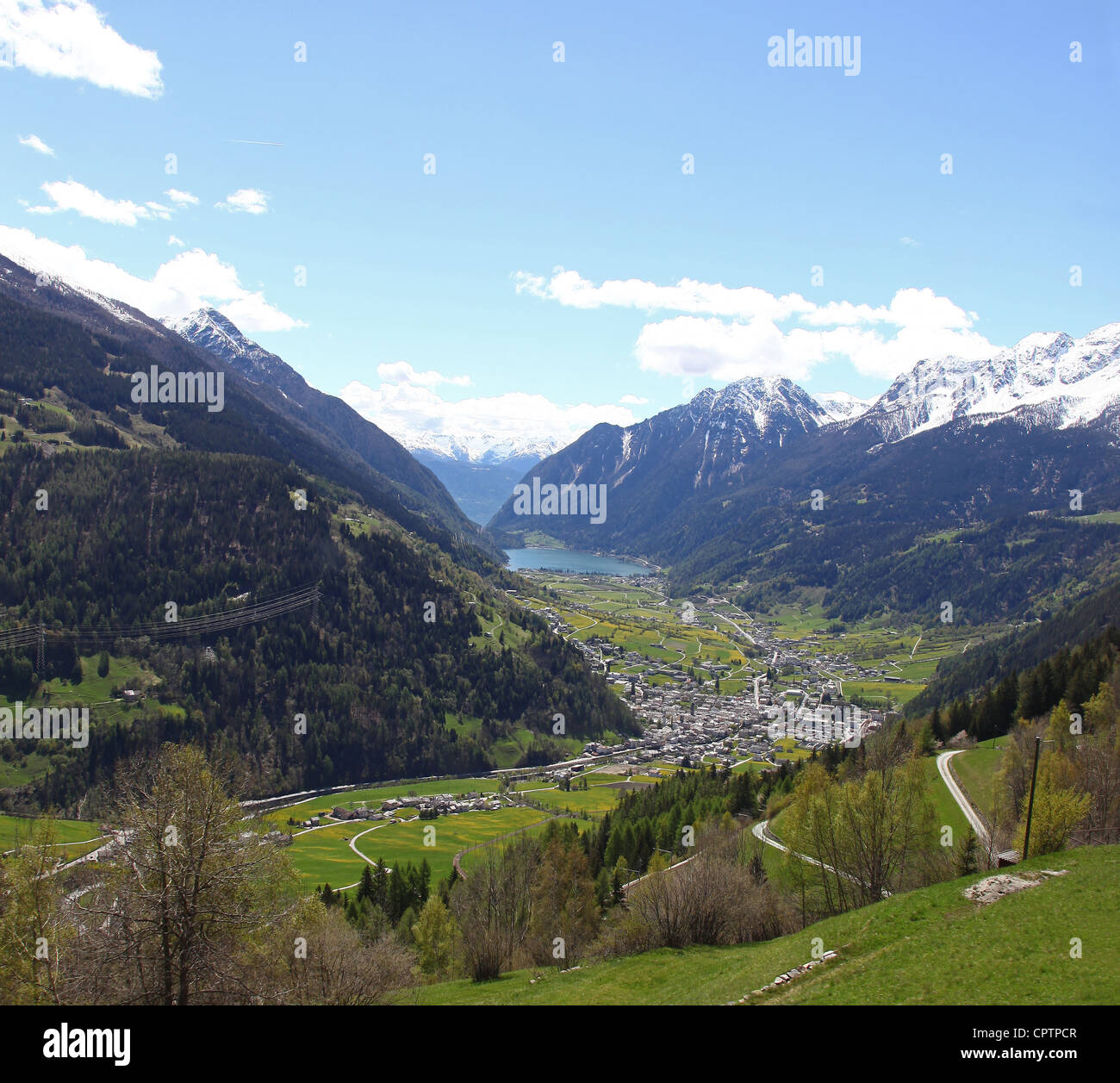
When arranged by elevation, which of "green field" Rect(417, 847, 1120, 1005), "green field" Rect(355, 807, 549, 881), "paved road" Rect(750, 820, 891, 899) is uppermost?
"green field" Rect(417, 847, 1120, 1005)

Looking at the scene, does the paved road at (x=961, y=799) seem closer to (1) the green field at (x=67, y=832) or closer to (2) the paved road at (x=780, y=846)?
(2) the paved road at (x=780, y=846)

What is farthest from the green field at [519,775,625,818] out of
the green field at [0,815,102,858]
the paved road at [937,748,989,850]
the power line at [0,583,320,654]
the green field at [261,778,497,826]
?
the power line at [0,583,320,654]

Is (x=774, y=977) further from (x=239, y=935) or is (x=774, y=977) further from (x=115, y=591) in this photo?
(x=115, y=591)

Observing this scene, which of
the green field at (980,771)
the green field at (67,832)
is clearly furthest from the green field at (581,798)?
the green field at (67,832)

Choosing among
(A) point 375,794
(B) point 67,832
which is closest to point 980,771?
(A) point 375,794

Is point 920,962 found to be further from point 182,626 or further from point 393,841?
point 182,626

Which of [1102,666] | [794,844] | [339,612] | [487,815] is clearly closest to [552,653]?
[339,612]

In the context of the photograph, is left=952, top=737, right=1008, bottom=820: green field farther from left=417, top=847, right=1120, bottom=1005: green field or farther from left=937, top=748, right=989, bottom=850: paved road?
left=417, top=847, right=1120, bottom=1005: green field
